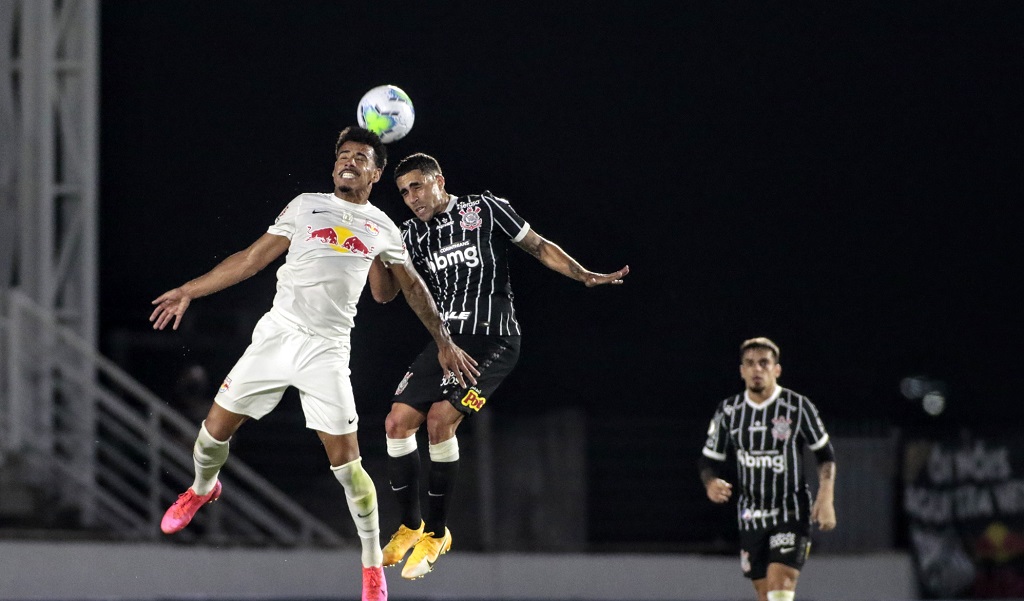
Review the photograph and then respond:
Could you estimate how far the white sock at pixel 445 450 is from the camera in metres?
8.45

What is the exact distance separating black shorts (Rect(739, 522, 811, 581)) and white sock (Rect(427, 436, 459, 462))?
2.51 m

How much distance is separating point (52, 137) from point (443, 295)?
647 centimetres

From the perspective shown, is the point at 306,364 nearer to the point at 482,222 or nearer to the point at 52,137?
the point at 482,222

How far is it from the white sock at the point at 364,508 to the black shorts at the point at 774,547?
2.88m

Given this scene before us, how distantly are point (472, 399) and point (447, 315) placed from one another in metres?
0.56

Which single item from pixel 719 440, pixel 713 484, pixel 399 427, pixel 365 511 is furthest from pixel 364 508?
pixel 719 440

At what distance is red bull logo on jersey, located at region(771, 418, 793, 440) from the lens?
9.95m

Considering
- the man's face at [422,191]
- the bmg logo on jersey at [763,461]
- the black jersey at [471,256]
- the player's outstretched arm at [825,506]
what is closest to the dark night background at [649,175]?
the black jersey at [471,256]

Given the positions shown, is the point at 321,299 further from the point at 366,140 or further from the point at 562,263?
the point at 562,263

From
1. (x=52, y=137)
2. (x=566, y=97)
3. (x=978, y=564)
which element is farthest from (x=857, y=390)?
(x=52, y=137)

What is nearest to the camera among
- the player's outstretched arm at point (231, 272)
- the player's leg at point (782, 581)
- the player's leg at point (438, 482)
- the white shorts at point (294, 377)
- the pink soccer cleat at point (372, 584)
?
the player's outstretched arm at point (231, 272)

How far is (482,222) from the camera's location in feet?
27.5

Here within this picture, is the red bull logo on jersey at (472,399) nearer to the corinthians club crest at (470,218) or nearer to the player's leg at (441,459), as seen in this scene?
the player's leg at (441,459)

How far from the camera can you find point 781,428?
9961 mm
